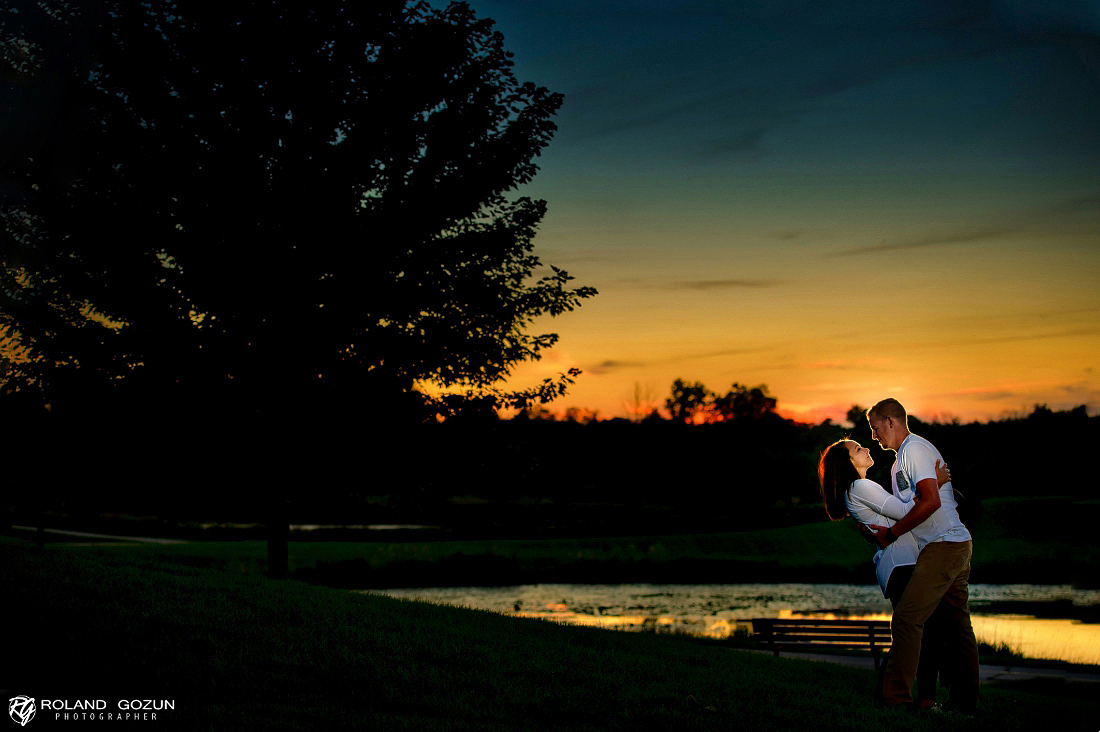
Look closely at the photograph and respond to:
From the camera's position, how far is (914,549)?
8031 mm

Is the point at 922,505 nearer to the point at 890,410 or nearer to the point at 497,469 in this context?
the point at 890,410

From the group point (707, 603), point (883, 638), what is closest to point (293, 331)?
point (883, 638)

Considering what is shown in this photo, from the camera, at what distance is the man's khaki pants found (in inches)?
310

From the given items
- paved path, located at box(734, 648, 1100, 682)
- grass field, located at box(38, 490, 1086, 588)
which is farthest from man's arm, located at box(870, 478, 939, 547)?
grass field, located at box(38, 490, 1086, 588)

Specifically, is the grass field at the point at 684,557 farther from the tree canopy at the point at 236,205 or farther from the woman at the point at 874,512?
the woman at the point at 874,512

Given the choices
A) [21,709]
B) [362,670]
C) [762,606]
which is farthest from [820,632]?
Result: [762,606]

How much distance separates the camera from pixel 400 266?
1611cm

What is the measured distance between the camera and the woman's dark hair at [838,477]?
8.09 metres

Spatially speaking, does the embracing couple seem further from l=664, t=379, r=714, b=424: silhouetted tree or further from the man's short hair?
l=664, t=379, r=714, b=424: silhouetted tree

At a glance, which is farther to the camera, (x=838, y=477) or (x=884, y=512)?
(x=838, y=477)

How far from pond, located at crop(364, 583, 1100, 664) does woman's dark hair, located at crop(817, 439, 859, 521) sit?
13646mm

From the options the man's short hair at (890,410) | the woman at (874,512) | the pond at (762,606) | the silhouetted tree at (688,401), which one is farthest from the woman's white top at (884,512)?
the silhouetted tree at (688,401)

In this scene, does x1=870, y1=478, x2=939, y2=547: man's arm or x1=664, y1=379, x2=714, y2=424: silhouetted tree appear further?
x1=664, y1=379, x2=714, y2=424: silhouetted tree

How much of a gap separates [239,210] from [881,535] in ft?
39.6
